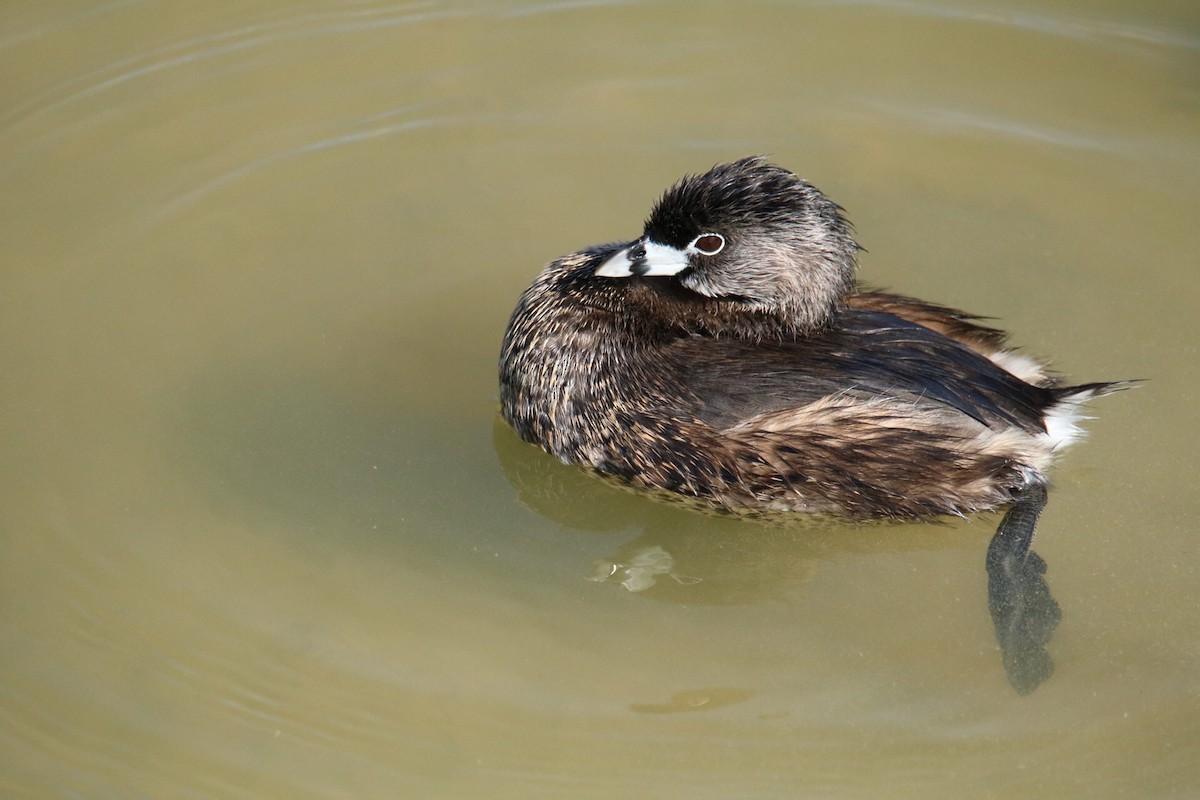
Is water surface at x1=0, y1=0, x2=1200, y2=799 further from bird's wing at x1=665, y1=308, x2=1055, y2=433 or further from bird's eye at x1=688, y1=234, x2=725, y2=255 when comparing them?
bird's eye at x1=688, y1=234, x2=725, y2=255

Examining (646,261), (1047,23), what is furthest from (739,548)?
(1047,23)

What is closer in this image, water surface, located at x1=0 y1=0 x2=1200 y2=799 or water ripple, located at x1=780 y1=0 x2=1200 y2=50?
water surface, located at x1=0 y1=0 x2=1200 y2=799

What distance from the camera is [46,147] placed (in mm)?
6047

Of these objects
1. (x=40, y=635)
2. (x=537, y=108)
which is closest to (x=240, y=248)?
(x=537, y=108)

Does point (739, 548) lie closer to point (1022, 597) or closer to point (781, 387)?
point (781, 387)

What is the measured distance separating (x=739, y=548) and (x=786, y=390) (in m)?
0.63

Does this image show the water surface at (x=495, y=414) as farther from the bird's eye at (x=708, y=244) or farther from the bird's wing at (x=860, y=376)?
the bird's eye at (x=708, y=244)

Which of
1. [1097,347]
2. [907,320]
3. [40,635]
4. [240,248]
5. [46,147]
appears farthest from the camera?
[46,147]

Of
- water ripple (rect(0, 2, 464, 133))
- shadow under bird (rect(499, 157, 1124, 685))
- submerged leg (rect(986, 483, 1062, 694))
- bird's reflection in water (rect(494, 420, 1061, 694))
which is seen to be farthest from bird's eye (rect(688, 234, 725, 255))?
water ripple (rect(0, 2, 464, 133))

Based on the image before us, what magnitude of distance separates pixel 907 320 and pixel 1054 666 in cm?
126

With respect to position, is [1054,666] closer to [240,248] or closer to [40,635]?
[40,635]

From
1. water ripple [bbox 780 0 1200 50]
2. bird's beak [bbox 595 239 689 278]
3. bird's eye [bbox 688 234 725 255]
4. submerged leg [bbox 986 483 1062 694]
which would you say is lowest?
submerged leg [bbox 986 483 1062 694]

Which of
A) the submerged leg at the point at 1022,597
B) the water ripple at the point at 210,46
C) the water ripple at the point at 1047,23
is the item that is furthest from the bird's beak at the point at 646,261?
the water ripple at the point at 1047,23

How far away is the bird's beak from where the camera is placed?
4.45 metres
